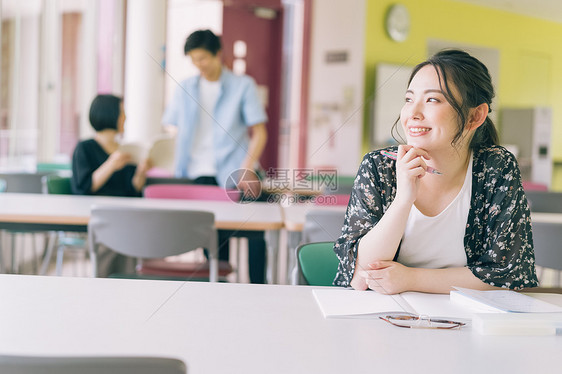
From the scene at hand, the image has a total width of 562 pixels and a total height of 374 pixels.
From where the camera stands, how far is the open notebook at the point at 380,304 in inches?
39.5

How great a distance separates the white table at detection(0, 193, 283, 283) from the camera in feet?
6.89

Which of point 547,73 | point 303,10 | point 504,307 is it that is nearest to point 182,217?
point 504,307

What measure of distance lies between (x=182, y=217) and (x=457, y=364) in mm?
1282

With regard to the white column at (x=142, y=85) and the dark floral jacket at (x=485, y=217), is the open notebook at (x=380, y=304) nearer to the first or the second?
the dark floral jacket at (x=485, y=217)

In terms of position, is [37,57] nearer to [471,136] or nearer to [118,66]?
[118,66]

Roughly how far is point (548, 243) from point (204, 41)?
1695mm

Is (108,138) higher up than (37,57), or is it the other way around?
(37,57)

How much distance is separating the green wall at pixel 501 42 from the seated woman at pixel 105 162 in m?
4.27

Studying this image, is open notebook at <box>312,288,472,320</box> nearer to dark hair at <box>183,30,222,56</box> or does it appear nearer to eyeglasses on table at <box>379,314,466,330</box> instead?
eyeglasses on table at <box>379,314,466,330</box>

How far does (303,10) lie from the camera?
269 inches

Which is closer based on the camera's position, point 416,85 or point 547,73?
point 416,85

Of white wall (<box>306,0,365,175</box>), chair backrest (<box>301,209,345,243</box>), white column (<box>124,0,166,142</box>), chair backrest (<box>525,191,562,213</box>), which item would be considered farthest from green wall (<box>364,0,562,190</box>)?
chair backrest (<box>301,209,345,243</box>)

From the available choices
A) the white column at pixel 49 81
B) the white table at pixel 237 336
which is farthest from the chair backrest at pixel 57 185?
the white table at pixel 237 336

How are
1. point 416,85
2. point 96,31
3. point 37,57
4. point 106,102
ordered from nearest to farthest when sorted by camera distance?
point 416,85 < point 106,102 < point 37,57 < point 96,31
